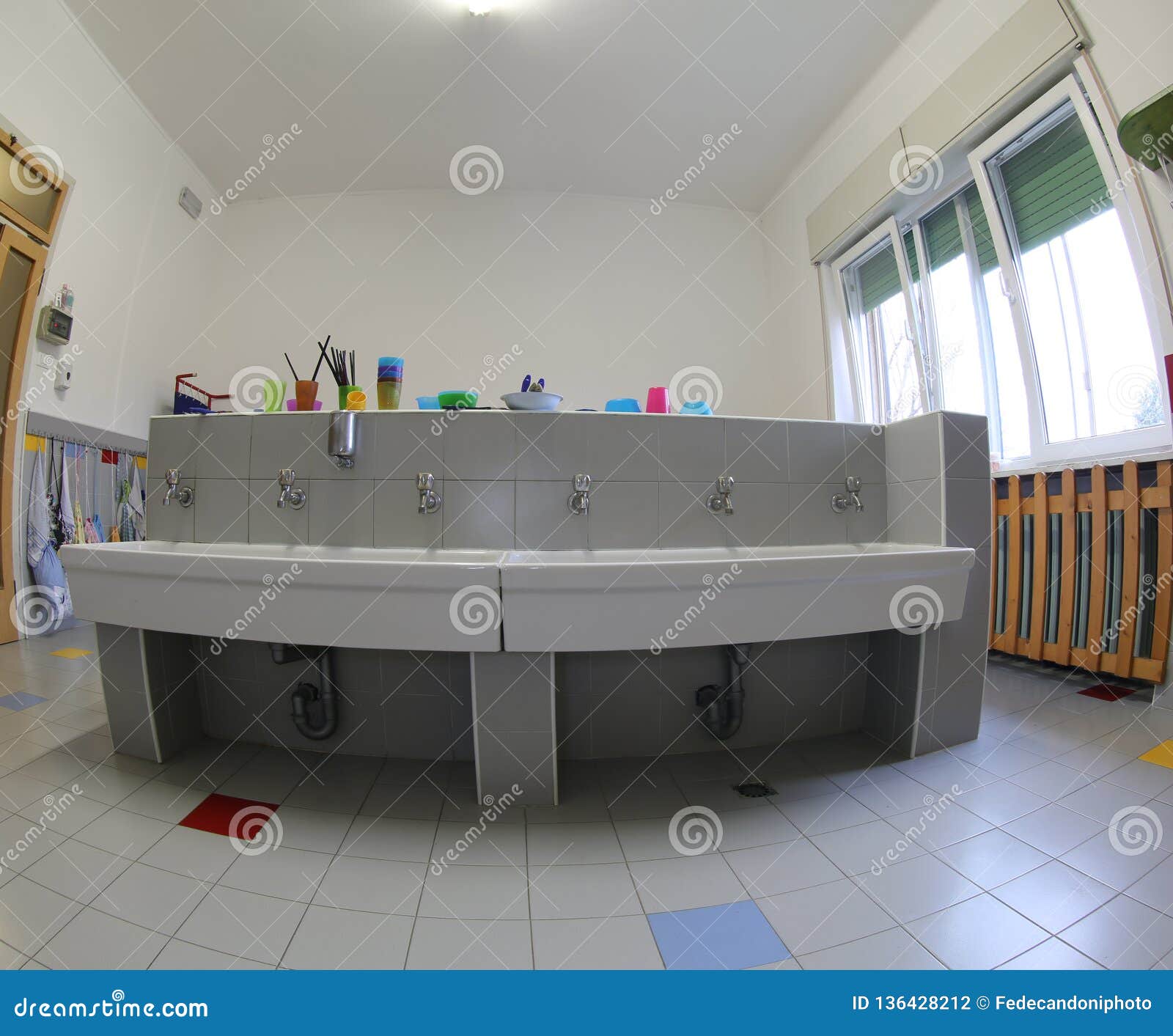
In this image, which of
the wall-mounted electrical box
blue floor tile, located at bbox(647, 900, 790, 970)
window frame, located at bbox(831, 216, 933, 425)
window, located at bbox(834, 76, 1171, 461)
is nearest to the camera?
blue floor tile, located at bbox(647, 900, 790, 970)

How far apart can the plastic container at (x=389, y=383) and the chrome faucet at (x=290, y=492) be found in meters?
0.35

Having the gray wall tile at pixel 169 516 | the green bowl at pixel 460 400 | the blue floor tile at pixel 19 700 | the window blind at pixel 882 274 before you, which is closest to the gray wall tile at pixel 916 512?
the green bowl at pixel 460 400

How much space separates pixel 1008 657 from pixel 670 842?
7.70 ft

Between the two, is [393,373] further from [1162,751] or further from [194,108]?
[194,108]

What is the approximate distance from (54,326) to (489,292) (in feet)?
8.27

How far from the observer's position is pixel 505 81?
2.98 m

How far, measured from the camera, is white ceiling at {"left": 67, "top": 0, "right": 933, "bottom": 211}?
8.64ft

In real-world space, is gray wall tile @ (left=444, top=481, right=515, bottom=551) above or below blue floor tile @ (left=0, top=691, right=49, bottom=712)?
above

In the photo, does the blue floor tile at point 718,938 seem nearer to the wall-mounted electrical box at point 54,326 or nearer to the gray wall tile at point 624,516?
the gray wall tile at point 624,516

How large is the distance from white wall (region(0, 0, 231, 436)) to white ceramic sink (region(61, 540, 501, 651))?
8.65 feet

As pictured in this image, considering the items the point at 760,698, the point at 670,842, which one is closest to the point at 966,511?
the point at 760,698

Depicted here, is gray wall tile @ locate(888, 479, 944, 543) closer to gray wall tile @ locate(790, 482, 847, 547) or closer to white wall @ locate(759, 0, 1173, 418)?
gray wall tile @ locate(790, 482, 847, 547)

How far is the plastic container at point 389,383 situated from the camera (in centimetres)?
167

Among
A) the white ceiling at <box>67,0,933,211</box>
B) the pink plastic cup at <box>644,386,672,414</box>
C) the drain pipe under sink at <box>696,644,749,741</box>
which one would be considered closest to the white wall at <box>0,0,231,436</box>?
the white ceiling at <box>67,0,933,211</box>
